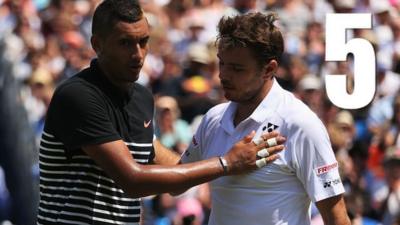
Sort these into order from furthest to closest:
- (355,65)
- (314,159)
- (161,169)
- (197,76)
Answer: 1. (197,76)
2. (355,65)
3. (161,169)
4. (314,159)

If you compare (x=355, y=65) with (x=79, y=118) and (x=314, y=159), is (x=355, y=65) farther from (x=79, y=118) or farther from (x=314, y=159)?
(x=79, y=118)

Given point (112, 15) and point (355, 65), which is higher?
point (112, 15)

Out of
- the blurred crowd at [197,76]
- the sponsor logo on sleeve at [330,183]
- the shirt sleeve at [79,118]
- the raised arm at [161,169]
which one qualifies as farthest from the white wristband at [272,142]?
the blurred crowd at [197,76]

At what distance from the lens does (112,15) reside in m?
5.18

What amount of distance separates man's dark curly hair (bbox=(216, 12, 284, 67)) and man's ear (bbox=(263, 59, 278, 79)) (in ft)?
0.06

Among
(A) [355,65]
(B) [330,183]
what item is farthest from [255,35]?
(A) [355,65]

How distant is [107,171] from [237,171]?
559mm

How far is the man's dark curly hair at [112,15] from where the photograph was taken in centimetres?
517

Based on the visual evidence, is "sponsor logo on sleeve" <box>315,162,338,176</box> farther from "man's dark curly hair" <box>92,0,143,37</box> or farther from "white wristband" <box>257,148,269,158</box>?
"man's dark curly hair" <box>92,0,143,37</box>

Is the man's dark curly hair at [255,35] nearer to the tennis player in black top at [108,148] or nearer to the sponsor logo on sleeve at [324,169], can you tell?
the tennis player in black top at [108,148]

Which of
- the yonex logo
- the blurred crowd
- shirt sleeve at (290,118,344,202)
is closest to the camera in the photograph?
shirt sleeve at (290,118,344,202)

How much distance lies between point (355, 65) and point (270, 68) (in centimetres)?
706

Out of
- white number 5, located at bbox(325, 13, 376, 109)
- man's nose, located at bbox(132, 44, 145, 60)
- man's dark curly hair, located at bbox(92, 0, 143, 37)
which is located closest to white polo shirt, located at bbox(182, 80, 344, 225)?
man's nose, located at bbox(132, 44, 145, 60)

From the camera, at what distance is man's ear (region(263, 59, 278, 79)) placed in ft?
16.7
